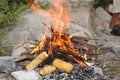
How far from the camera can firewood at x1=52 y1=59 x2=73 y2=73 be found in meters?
6.35

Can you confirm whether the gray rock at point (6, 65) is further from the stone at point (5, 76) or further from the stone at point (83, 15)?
the stone at point (83, 15)

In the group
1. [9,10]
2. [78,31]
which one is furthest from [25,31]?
[78,31]

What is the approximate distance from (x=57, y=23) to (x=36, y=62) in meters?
1.66

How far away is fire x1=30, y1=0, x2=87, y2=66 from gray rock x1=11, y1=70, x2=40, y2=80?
24.2 inches

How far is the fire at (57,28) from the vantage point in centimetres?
690

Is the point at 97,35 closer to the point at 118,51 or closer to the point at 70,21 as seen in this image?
the point at 70,21

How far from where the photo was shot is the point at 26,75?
622 cm

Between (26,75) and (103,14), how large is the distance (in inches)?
181

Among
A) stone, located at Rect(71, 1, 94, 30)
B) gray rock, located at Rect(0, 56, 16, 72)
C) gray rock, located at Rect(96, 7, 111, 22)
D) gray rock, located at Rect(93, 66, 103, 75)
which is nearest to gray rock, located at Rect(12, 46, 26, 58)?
gray rock, located at Rect(0, 56, 16, 72)

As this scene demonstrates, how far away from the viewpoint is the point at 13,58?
6.90 metres

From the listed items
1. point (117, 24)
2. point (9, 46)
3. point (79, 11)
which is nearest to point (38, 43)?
point (9, 46)

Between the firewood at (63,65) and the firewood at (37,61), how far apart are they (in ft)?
0.70

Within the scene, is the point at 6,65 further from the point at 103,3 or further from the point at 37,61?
the point at 103,3

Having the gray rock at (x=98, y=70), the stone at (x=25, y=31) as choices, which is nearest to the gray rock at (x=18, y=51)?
the stone at (x=25, y=31)
